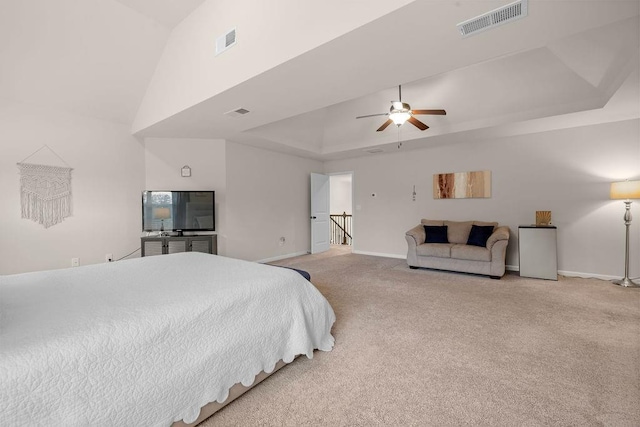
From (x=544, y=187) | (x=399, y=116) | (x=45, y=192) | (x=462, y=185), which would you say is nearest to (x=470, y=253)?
(x=462, y=185)

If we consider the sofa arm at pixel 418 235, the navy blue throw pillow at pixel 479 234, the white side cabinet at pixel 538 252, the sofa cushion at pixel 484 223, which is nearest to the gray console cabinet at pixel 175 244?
the sofa arm at pixel 418 235

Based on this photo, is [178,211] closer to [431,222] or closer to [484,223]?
[431,222]

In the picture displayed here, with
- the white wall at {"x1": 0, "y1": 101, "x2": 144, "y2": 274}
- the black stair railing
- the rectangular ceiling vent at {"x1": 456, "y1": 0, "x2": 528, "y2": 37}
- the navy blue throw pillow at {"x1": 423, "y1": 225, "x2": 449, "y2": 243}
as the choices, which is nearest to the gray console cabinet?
the white wall at {"x1": 0, "y1": 101, "x2": 144, "y2": 274}

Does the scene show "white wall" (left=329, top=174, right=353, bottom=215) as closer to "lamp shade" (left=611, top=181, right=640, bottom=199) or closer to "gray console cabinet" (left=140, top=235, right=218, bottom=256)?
"gray console cabinet" (left=140, top=235, right=218, bottom=256)

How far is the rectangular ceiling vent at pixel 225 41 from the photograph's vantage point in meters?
2.79

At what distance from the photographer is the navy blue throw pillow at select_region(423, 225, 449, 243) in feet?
16.6

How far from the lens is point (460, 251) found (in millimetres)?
4539

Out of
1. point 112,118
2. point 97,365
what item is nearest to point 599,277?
point 97,365

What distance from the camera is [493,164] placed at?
511cm

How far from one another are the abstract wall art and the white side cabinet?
1.05m

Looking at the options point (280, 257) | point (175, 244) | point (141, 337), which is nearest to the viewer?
point (141, 337)

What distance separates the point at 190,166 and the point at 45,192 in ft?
6.21

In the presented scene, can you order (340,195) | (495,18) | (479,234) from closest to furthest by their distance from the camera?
(495,18) < (479,234) < (340,195)

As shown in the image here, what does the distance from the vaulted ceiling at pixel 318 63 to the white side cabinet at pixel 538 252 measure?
1.69 meters
